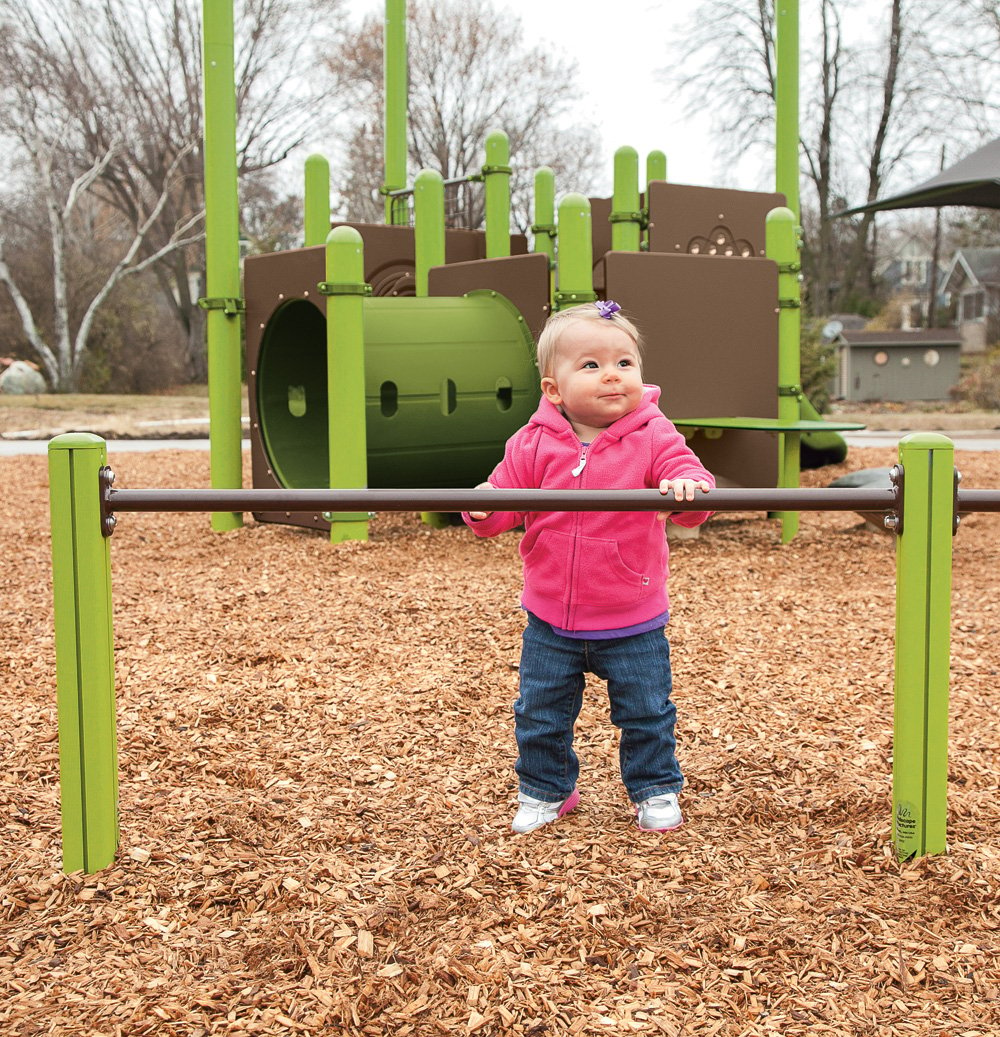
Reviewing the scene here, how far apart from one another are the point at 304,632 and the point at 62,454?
2.18m

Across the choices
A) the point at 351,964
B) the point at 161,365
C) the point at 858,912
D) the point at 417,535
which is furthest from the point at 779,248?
the point at 161,365

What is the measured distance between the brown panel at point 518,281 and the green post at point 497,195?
0.75 meters

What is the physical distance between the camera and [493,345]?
6566 millimetres

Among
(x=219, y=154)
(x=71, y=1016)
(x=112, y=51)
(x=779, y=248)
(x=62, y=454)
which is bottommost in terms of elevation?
(x=71, y=1016)

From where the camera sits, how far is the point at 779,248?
634cm

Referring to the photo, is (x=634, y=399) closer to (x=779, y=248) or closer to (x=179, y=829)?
(x=179, y=829)

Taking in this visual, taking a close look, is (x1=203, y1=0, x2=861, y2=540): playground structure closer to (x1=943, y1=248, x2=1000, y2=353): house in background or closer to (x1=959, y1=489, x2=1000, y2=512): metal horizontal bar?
(x1=959, y1=489, x2=1000, y2=512): metal horizontal bar

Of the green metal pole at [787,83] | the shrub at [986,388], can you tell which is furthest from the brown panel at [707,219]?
the shrub at [986,388]

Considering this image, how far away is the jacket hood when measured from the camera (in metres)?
2.52

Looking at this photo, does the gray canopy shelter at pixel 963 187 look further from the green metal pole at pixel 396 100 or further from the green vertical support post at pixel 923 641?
the green vertical support post at pixel 923 641

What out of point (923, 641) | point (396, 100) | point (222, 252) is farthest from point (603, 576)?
point (396, 100)

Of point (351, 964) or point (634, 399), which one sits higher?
point (634, 399)

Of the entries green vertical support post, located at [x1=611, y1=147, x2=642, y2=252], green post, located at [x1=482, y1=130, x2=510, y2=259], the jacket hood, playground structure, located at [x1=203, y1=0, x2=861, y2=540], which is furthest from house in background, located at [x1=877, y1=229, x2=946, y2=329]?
the jacket hood

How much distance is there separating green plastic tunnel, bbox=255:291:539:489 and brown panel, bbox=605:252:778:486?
0.73 metres
